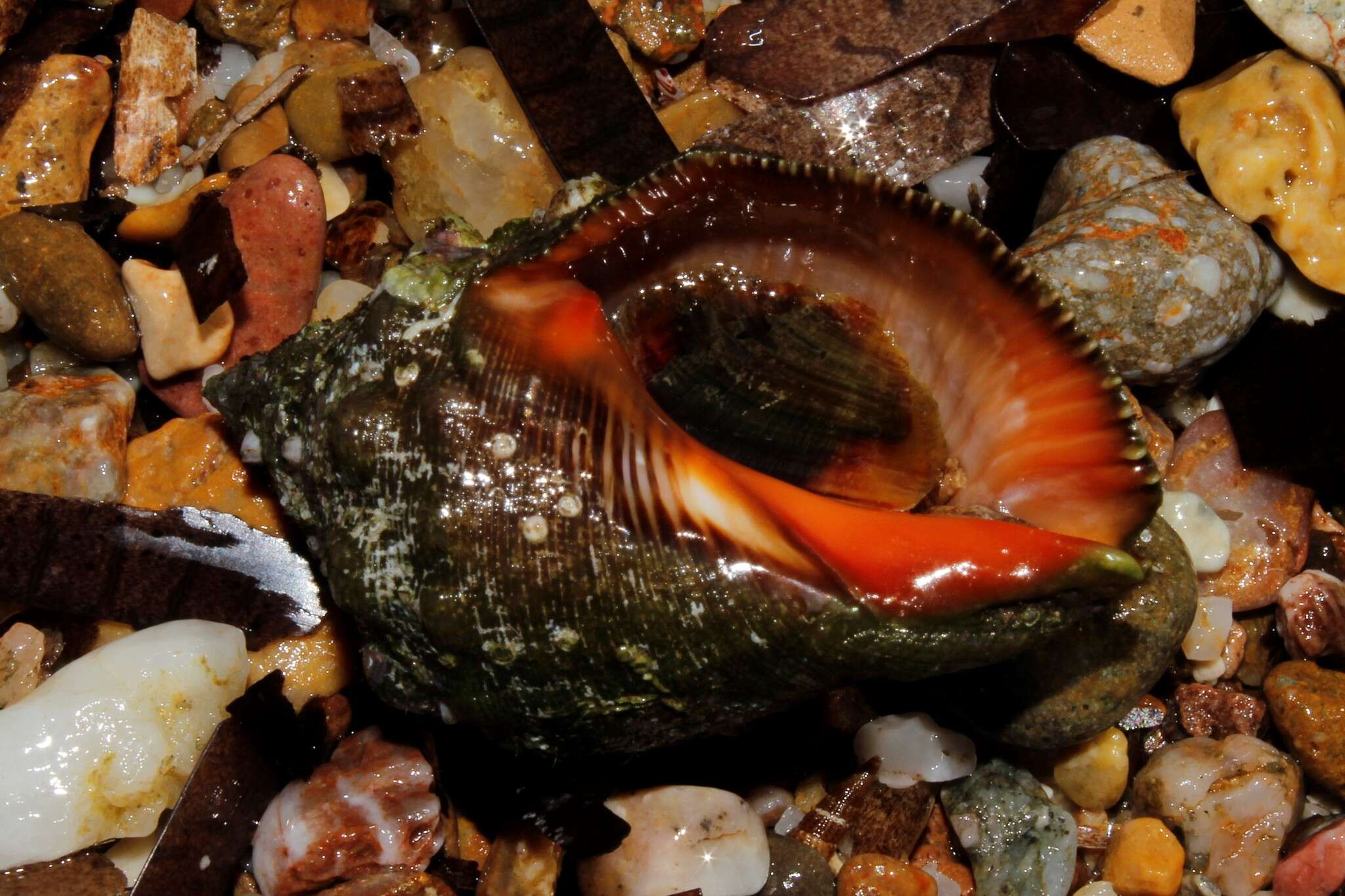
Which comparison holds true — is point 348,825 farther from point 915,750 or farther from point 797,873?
point 915,750

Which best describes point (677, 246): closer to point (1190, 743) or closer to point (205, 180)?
point (205, 180)

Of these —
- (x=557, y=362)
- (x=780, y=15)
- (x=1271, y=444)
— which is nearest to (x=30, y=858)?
(x=557, y=362)

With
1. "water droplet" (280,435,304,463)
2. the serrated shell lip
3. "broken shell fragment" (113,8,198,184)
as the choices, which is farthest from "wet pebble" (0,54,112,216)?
the serrated shell lip

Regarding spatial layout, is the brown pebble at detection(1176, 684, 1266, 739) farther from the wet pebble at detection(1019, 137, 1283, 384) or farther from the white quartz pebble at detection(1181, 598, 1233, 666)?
the wet pebble at detection(1019, 137, 1283, 384)

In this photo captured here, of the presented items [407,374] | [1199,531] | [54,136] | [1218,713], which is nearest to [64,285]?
[54,136]

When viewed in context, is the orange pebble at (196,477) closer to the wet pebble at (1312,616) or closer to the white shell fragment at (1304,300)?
the wet pebble at (1312,616)

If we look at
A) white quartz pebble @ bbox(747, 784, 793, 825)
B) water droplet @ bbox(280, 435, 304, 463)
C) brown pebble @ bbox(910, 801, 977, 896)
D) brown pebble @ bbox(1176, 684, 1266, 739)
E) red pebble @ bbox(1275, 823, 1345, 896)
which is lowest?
brown pebble @ bbox(910, 801, 977, 896)
